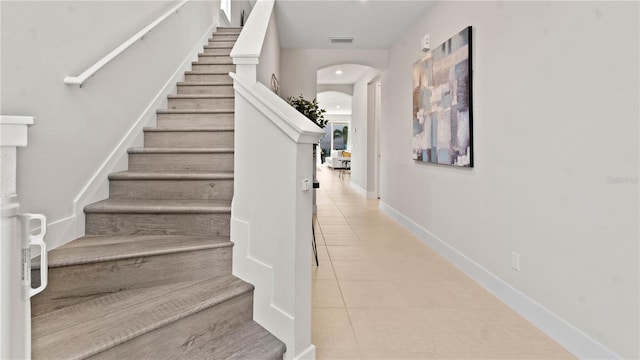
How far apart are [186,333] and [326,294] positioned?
1226 mm

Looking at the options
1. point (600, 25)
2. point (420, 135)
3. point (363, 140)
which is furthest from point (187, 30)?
point (363, 140)

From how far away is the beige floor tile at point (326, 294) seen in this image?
2.32m

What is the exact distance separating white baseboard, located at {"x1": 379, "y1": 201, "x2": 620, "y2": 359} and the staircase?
59.3 inches

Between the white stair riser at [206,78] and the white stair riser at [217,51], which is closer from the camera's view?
the white stair riser at [206,78]

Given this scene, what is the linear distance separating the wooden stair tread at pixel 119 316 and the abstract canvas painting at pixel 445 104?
2208 mm

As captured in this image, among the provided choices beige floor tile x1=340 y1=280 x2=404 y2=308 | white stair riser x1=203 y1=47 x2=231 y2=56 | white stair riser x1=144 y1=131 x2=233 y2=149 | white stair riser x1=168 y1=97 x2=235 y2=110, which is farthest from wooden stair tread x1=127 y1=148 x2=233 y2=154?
white stair riser x1=203 y1=47 x2=231 y2=56

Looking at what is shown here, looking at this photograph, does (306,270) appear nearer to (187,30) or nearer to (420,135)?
(420,135)

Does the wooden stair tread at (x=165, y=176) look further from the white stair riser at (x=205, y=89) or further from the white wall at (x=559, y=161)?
the white wall at (x=559, y=161)

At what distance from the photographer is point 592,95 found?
1671 millimetres

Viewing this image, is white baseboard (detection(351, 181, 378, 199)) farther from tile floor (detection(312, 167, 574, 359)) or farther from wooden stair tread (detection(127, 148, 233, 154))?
wooden stair tread (detection(127, 148, 233, 154))

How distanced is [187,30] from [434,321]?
378 centimetres

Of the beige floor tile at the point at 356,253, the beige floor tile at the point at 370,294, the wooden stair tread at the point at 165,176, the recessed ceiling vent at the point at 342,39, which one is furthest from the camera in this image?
the recessed ceiling vent at the point at 342,39

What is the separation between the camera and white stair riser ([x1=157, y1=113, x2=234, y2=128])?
292cm

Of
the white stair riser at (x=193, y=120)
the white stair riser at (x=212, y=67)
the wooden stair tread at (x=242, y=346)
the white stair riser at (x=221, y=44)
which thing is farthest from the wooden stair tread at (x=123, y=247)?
the white stair riser at (x=221, y=44)
